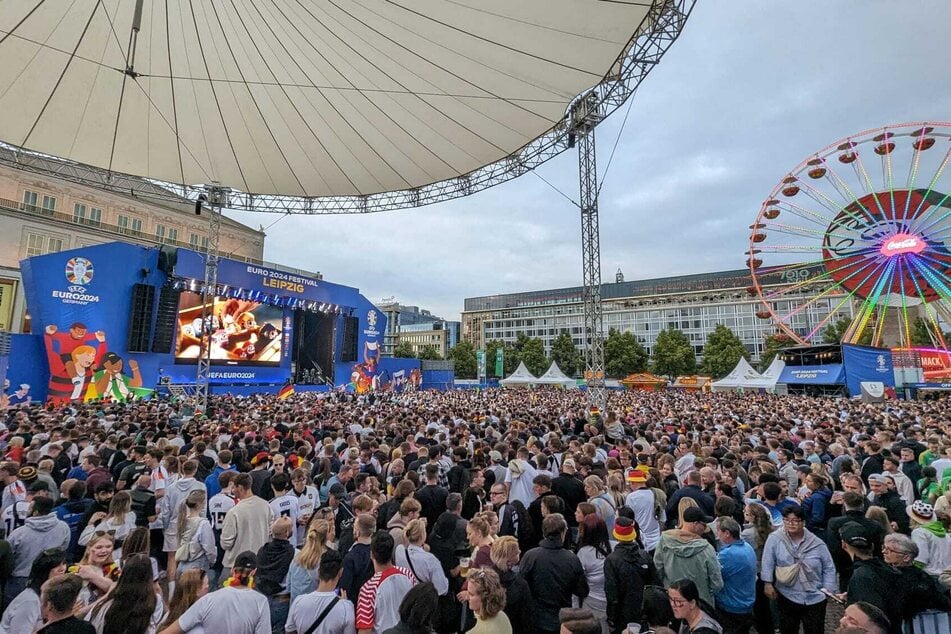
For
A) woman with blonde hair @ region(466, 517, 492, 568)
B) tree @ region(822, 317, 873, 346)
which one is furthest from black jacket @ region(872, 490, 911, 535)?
tree @ region(822, 317, 873, 346)

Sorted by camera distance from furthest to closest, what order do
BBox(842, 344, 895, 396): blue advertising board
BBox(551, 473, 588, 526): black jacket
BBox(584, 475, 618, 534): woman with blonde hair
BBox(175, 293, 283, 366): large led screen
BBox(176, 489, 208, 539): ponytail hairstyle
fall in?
BBox(842, 344, 895, 396): blue advertising board → BBox(175, 293, 283, 366): large led screen → BBox(551, 473, 588, 526): black jacket → BBox(584, 475, 618, 534): woman with blonde hair → BBox(176, 489, 208, 539): ponytail hairstyle

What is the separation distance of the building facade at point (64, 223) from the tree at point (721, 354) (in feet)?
181

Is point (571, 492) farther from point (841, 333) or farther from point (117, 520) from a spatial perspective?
point (841, 333)

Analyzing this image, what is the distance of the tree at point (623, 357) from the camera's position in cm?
5775

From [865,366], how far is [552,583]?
31106 mm

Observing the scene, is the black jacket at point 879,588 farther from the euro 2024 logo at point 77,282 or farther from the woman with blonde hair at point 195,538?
→ the euro 2024 logo at point 77,282

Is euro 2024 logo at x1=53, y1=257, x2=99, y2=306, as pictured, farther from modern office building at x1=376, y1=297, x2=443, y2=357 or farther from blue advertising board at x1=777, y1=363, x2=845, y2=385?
modern office building at x1=376, y1=297, x2=443, y2=357

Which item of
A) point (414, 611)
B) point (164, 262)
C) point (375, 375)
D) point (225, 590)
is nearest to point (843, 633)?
point (414, 611)

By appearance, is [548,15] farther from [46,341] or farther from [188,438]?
[46,341]

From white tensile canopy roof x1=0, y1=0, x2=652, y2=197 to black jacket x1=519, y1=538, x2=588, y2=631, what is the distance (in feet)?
27.2

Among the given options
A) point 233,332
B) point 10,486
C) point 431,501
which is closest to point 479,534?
point 431,501

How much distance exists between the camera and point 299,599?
2.66 meters

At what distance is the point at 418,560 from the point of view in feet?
10.4

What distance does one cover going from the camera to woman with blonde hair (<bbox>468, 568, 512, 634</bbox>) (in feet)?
7.95
